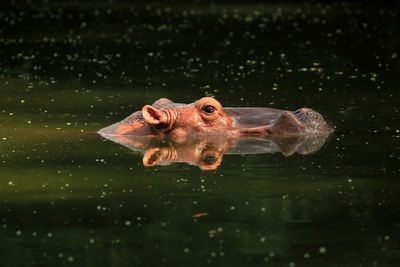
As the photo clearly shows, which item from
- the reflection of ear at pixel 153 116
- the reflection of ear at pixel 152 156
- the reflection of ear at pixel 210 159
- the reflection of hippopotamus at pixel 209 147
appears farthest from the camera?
the reflection of ear at pixel 153 116

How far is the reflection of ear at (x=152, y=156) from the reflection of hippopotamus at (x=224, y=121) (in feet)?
1.67

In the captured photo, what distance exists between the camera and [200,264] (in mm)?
7656

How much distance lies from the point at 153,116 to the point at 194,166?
155 cm

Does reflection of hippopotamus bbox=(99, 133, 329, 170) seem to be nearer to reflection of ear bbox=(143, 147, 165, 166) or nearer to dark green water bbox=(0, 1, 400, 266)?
reflection of ear bbox=(143, 147, 165, 166)

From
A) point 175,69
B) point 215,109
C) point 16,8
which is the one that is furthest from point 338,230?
point 16,8

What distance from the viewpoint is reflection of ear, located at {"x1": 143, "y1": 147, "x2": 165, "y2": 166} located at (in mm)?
11336

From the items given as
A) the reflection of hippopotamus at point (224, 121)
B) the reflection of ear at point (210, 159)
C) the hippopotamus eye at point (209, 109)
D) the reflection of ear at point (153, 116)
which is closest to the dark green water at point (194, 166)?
the reflection of ear at point (210, 159)

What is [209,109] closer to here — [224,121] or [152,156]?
[224,121]

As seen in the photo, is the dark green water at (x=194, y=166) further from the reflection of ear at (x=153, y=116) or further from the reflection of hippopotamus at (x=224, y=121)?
the reflection of ear at (x=153, y=116)

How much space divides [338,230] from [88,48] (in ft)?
50.1

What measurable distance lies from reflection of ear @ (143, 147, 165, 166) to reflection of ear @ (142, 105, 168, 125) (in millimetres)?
428

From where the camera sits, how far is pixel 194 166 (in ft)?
36.2

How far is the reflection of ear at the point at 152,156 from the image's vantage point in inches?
446

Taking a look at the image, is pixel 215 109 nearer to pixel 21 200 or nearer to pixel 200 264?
pixel 21 200
